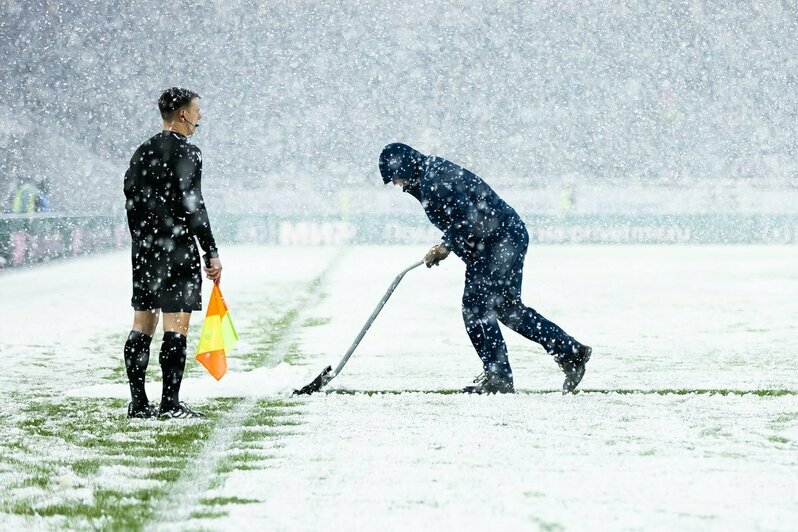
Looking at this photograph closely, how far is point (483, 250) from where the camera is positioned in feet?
20.6

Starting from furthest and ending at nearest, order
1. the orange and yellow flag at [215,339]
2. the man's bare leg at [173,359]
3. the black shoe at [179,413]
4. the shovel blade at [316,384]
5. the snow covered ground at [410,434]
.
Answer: the shovel blade at [316,384] < the orange and yellow flag at [215,339] < the black shoe at [179,413] < the man's bare leg at [173,359] < the snow covered ground at [410,434]

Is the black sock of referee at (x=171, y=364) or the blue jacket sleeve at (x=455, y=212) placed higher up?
the blue jacket sleeve at (x=455, y=212)

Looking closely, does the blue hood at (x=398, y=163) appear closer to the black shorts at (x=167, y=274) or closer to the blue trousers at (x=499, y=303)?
the blue trousers at (x=499, y=303)

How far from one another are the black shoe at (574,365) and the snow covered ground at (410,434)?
8 centimetres

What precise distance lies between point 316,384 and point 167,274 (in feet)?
4.91

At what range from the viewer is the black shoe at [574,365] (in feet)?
21.1

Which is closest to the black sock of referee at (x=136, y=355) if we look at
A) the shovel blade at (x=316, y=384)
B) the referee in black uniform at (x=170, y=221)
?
the referee in black uniform at (x=170, y=221)

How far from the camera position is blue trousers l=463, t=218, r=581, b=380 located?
626 cm

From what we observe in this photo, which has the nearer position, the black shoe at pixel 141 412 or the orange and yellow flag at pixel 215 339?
the black shoe at pixel 141 412

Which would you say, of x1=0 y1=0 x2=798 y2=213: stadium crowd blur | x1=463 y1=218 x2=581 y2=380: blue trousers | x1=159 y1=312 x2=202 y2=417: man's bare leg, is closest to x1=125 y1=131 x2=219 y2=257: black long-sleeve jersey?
x1=159 y1=312 x2=202 y2=417: man's bare leg

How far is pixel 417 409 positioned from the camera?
5902 millimetres

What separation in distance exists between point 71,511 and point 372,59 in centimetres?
6829

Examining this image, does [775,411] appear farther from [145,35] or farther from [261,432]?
[145,35]

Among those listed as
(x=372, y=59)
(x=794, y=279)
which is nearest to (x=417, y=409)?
(x=794, y=279)
